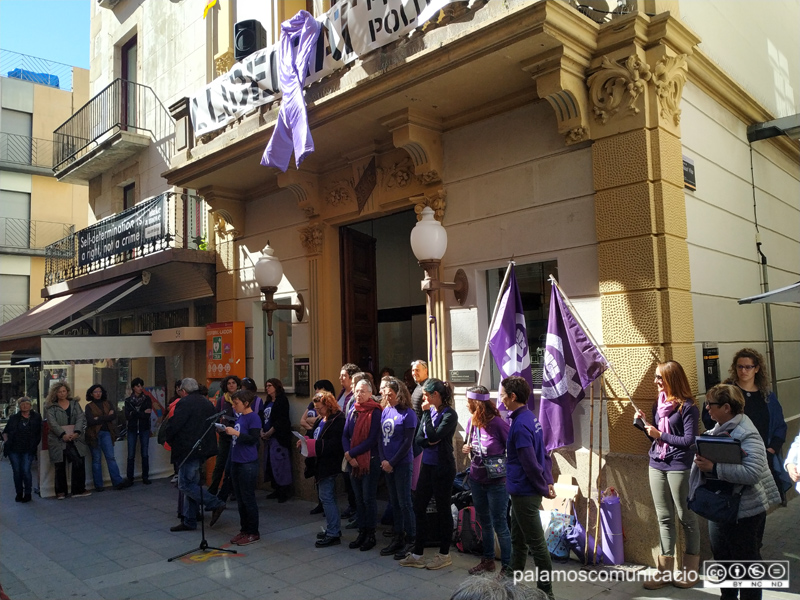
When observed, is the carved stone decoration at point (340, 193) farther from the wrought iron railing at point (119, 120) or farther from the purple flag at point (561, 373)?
the wrought iron railing at point (119, 120)

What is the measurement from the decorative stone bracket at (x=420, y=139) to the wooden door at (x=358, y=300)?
2.45 metres

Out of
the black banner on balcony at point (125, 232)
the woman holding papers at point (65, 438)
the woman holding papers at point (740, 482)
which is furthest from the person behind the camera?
the black banner on balcony at point (125, 232)

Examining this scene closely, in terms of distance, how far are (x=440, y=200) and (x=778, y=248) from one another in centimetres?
520

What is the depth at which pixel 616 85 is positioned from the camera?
6.48m

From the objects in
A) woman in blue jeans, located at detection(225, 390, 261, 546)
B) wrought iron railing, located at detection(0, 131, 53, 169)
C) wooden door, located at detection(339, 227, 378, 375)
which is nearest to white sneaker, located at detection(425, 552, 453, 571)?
woman in blue jeans, located at detection(225, 390, 261, 546)

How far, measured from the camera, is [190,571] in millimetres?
6461

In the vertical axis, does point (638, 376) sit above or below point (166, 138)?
below

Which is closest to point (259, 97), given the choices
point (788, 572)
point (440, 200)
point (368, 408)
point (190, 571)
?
point (440, 200)

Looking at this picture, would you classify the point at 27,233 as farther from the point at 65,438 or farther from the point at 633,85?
the point at 633,85

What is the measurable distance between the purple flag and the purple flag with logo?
29 cm

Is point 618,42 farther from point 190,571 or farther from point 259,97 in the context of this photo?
point 190,571

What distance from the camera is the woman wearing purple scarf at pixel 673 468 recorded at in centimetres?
555

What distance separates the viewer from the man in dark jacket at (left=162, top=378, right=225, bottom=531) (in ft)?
26.6

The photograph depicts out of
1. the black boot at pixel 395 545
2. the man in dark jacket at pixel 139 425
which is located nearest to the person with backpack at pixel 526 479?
the black boot at pixel 395 545
